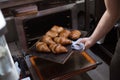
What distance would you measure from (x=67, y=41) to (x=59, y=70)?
0.20 m

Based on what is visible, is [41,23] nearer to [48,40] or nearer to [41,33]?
[41,33]

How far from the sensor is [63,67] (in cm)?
130

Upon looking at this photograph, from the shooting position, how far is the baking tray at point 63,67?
4.06 feet

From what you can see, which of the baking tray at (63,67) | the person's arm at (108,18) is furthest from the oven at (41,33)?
the person's arm at (108,18)

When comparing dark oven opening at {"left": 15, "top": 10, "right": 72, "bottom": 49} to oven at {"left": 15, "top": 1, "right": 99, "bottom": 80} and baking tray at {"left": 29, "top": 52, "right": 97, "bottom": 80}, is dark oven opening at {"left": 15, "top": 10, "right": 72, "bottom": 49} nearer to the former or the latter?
oven at {"left": 15, "top": 1, "right": 99, "bottom": 80}

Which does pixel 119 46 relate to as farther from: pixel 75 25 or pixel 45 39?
pixel 75 25

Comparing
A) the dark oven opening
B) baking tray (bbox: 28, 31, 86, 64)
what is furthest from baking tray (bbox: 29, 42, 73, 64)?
the dark oven opening

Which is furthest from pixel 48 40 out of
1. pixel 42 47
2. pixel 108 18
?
pixel 108 18

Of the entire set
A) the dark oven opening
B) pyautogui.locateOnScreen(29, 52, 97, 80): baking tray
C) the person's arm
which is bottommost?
pyautogui.locateOnScreen(29, 52, 97, 80): baking tray

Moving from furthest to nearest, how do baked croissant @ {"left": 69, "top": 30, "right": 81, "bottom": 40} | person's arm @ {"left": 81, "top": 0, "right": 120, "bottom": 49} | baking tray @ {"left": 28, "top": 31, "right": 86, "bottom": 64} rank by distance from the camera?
1. baked croissant @ {"left": 69, "top": 30, "right": 81, "bottom": 40}
2. baking tray @ {"left": 28, "top": 31, "right": 86, "bottom": 64}
3. person's arm @ {"left": 81, "top": 0, "right": 120, "bottom": 49}

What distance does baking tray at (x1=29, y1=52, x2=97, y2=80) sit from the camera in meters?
1.24

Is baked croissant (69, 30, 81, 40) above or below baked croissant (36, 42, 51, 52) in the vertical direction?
above

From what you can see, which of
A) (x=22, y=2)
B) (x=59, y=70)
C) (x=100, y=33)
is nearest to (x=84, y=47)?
(x=100, y=33)

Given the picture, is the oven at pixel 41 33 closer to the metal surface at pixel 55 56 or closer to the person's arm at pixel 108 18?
the metal surface at pixel 55 56
